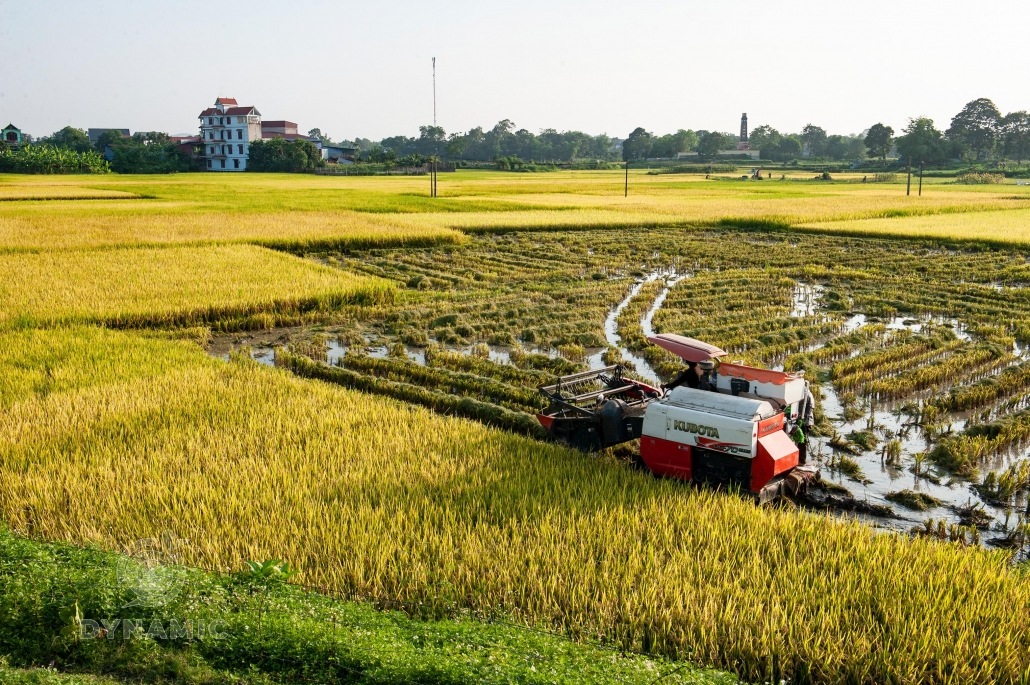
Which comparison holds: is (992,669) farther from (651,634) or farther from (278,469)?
(278,469)

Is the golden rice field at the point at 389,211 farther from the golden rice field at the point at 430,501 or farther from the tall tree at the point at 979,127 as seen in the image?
the tall tree at the point at 979,127

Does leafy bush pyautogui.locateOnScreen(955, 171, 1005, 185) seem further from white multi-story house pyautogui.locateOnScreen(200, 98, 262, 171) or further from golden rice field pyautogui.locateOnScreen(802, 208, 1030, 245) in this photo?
white multi-story house pyautogui.locateOnScreen(200, 98, 262, 171)

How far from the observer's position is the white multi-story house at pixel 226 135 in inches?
2596

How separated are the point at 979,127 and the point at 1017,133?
16.0ft

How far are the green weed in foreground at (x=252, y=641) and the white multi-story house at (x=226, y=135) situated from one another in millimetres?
66445

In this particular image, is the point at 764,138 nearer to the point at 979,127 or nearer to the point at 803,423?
the point at 979,127

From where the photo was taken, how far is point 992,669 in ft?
11.8

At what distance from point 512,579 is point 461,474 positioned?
5.34ft

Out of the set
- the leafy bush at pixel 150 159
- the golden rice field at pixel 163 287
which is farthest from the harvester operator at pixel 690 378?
the leafy bush at pixel 150 159

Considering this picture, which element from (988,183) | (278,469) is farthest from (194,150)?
(278,469)

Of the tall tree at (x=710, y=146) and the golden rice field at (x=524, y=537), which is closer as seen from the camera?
the golden rice field at (x=524, y=537)

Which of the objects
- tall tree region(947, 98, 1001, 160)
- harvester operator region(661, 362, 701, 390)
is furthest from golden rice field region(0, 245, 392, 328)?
tall tree region(947, 98, 1001, 160)

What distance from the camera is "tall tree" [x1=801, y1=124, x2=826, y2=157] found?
112125 mm

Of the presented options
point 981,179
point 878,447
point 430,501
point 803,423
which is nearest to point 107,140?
point 981,179
